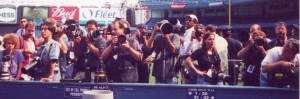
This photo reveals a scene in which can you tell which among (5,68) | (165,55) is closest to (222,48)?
(165,55)

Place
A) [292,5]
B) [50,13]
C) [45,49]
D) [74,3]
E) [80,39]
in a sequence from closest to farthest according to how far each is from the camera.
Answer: [45,49] → [80,39] → [292,5] → [50,13] → [74,3]

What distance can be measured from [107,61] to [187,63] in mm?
1009

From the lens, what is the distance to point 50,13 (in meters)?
38.0

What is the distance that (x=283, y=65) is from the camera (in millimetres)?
4328

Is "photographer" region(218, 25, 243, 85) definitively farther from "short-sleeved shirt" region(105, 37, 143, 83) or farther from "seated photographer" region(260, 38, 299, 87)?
"seated photographer" region(260, 38, 299, 87)

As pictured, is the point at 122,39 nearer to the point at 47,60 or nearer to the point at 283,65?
the point at 47,60

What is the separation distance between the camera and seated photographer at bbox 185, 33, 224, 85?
18.2 ft

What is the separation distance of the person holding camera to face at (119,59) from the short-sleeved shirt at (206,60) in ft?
2.33

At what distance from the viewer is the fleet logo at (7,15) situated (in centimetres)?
3491

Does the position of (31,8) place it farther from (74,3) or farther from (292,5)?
(292,5)

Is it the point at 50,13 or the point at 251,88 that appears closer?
the point at 251,88

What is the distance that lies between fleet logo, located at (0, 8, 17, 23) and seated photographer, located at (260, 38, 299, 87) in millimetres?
32557

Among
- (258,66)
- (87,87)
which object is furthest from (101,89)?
(258,66)

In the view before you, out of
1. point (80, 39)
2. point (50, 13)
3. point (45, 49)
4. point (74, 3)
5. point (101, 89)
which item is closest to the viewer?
point (101, 89)
